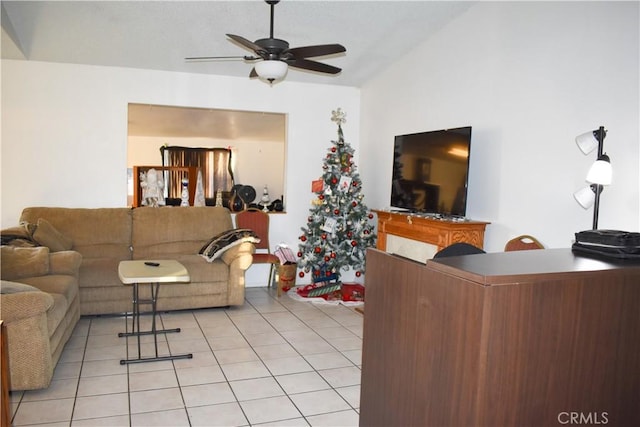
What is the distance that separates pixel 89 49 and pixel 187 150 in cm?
514

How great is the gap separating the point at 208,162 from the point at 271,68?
270 inches

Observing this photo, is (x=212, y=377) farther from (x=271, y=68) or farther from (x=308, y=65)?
(x=308, y=65)

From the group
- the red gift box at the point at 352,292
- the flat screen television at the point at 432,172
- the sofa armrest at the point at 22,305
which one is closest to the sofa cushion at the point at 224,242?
the red gift box at the point at 352,292

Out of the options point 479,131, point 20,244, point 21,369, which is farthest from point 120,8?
point 479,131

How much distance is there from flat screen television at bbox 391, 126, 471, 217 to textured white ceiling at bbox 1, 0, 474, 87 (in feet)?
3.43

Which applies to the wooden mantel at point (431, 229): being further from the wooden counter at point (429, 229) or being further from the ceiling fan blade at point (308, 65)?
the ceiling fan blade at point (308, 65)

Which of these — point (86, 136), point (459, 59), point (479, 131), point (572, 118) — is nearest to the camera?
point (572, 118)

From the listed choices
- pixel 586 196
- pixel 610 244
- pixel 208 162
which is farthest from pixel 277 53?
pixel 208 162

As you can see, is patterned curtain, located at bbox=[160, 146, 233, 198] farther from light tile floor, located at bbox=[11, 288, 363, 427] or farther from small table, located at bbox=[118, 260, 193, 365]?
small table, located at bbox=[118, 260, 193, 365]

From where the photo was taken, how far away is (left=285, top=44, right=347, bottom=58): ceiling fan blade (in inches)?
136

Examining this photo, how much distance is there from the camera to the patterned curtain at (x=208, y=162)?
9.99 m

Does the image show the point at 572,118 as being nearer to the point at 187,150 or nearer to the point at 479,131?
the point at 479,131

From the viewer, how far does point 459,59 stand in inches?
169

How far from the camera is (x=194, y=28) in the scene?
4.49 m
